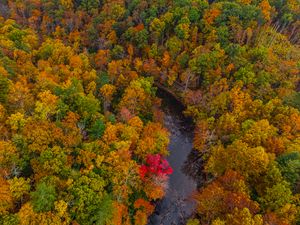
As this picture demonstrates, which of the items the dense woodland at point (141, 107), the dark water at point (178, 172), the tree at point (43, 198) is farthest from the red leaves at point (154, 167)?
the tree at point (43, 198)

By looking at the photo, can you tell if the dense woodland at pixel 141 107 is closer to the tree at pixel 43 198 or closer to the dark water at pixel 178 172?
the tree at pixel 43 198

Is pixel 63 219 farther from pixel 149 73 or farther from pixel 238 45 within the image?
pixel 238 45

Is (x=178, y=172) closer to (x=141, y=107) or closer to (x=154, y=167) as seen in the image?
(x=154, y=167)

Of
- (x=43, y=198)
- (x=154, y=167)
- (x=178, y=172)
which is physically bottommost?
(x=178, y=172)

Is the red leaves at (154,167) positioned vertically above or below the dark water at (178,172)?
above

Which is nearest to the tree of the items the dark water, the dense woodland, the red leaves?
the dense woodland

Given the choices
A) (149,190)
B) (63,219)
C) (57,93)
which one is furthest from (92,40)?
(63,219)

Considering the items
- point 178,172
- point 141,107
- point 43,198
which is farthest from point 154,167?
point 43,198

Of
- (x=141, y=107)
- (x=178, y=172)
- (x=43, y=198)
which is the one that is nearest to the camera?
(x=43, y=198)

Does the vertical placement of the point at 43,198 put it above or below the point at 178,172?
above
